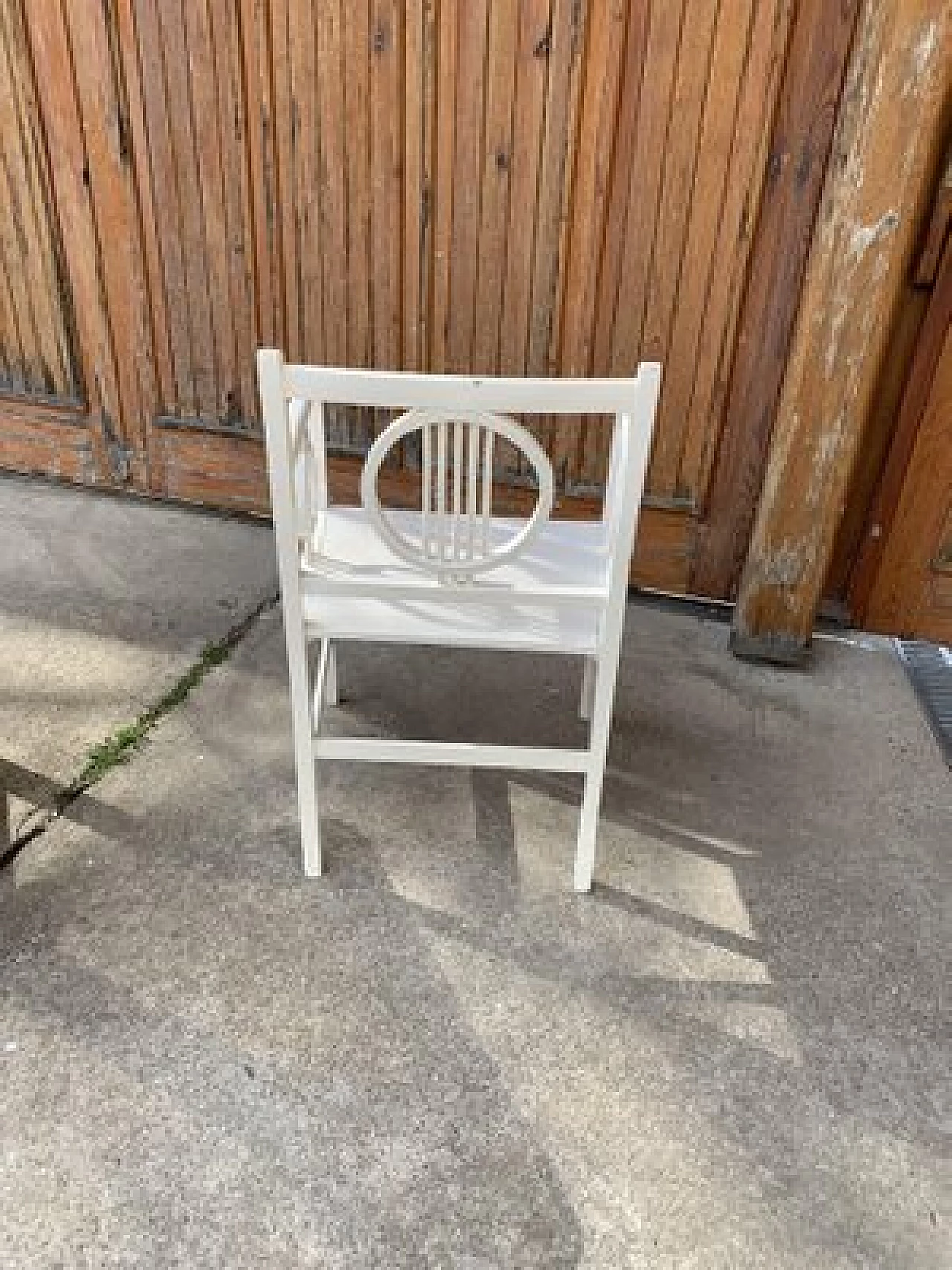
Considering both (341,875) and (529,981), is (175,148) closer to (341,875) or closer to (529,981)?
(341,875)

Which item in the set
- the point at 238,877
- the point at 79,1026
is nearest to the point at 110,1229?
the point at 79,1026

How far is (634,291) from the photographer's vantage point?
2186mm

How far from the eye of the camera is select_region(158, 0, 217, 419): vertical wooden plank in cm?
228

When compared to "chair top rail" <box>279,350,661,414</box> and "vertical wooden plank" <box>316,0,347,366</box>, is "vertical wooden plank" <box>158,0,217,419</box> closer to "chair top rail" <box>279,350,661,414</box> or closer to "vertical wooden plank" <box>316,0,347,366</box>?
"vertical wooden plank" <box>316,0,347,366</box>

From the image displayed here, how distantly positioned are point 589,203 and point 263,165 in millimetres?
855

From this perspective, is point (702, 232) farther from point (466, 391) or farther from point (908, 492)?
point (466, 391)

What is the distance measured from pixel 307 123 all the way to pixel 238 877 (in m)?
1.79

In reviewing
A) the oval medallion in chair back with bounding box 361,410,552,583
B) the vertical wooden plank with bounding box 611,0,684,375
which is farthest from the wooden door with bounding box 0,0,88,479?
the oval medallion in chair back with bounding box 361,410,552,583

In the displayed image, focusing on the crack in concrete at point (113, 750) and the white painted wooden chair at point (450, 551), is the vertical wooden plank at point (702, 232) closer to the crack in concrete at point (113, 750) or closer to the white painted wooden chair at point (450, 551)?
the white painted wooden chair at point (450, 551)

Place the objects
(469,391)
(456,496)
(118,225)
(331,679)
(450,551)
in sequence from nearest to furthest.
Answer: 1. (469,391)
2. (456,496)
3. (450,551)
4. (331,679)
5. (118,225)

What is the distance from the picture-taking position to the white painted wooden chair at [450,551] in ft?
3.84

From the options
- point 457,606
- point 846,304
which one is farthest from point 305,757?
point 846,304

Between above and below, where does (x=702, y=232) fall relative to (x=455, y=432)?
above

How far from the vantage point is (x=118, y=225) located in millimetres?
2570
